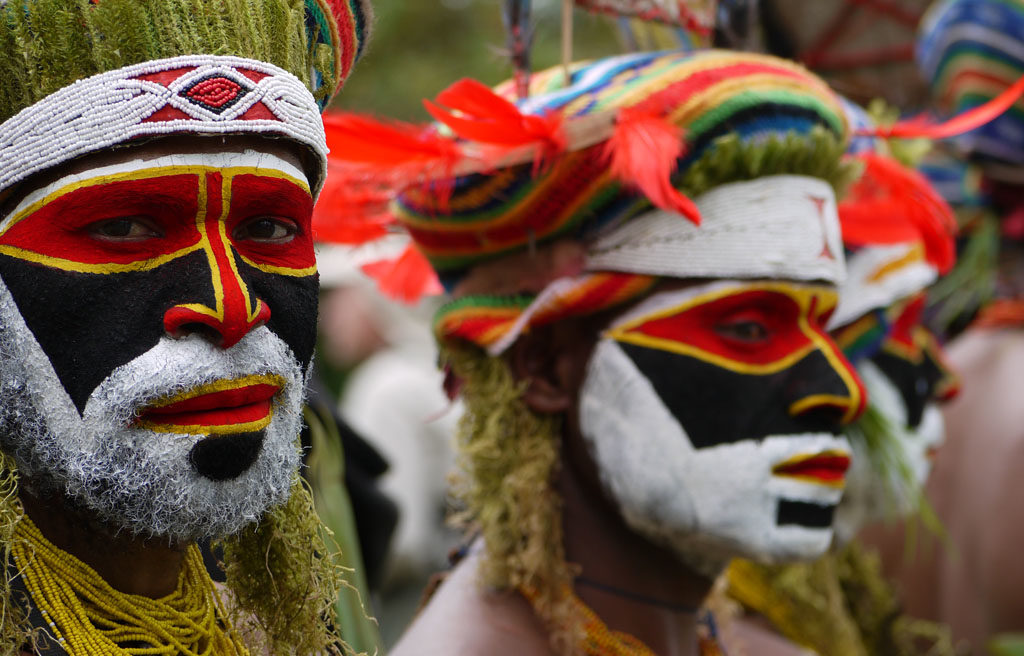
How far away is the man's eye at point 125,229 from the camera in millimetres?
1760

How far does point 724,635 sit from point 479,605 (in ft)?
2.54

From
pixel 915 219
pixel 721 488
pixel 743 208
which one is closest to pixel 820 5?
pixel 915 219

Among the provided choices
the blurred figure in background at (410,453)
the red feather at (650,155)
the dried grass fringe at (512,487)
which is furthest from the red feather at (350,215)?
the blurred figure in background at (410,453)

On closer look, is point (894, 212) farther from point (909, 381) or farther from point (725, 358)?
point (725, 358)

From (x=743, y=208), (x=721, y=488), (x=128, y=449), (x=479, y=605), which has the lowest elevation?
(x=479, y=605)

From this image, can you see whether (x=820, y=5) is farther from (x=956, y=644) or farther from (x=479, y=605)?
(x=479, y=605)

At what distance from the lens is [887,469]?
3.54 meters

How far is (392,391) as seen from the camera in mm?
7801

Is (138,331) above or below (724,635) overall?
above

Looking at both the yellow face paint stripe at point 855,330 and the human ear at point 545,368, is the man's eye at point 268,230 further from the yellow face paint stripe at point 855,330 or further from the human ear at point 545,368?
the yellow face paint stripe at point 855,330

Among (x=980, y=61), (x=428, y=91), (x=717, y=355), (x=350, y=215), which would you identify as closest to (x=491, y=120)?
(x=350, y=215)

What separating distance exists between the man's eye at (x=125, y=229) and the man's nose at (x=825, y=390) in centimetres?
145

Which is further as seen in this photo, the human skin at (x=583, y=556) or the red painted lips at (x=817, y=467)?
the human skin at (x=583, y=556)

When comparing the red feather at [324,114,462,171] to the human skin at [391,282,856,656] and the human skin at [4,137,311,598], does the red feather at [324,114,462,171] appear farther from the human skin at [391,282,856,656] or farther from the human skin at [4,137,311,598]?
the human skin at [4,137,311,598]
